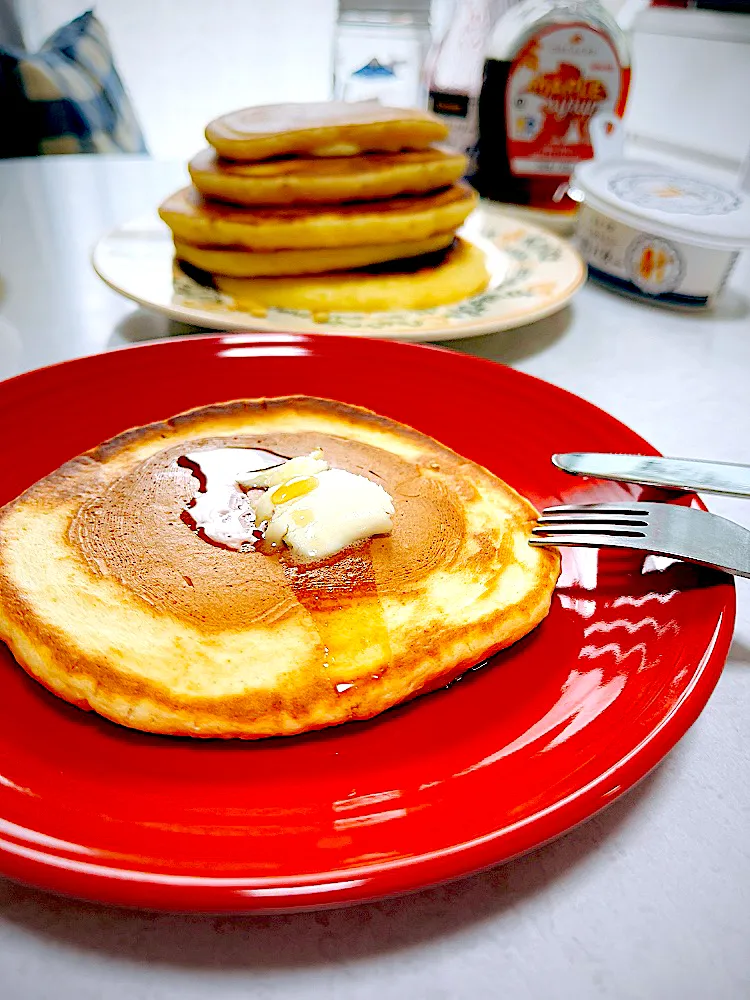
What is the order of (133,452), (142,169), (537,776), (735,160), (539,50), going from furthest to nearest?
(735,160), (142,169), (539,50), (133,452), (537,776)

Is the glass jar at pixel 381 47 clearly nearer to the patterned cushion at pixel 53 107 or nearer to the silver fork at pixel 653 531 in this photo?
the patterned cushion at pixel 53 107

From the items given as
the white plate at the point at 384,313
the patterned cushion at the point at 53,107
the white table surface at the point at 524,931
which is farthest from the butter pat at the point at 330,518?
the patterned cushion at the point at 53,107

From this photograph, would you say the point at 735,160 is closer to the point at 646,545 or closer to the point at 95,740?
the point at 646,545

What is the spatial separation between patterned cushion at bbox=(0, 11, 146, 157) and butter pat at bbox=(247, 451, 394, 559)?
266cm

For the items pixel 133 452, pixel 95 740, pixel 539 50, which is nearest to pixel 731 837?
pixel 95 740

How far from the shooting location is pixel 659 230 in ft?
4.33

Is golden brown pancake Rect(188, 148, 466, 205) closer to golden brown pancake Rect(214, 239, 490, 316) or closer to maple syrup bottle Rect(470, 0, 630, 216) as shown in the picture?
golden brown pancake Rect(214, 239, 490, 316)

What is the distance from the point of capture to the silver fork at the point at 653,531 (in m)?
0.63

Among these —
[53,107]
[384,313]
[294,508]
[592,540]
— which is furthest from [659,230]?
[53,107]

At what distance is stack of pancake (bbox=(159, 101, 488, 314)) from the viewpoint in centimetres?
121

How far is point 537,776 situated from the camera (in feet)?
1.57

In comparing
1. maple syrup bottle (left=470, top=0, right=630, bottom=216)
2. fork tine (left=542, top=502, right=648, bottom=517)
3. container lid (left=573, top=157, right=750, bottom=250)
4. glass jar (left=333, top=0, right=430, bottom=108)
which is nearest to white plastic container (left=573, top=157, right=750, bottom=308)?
container lid (left=573, top=157, right=750, bottom=250)

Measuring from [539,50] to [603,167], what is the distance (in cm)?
32

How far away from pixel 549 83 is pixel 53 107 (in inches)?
75.9
